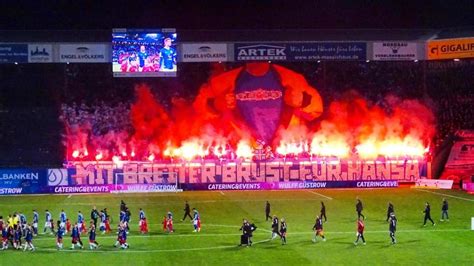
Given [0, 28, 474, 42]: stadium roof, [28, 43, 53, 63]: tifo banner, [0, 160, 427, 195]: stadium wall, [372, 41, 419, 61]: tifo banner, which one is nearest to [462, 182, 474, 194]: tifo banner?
[0, 160, 427, 195]: stadium wall

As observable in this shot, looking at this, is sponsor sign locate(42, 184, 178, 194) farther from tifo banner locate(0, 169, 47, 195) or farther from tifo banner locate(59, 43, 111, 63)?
tifo banner locate(59, 43, 111, 63)

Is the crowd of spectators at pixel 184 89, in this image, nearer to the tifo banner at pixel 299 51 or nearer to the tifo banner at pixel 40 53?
the tifo banner at pixel 40 53

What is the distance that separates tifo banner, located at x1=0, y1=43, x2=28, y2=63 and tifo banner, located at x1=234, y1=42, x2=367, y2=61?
16371 mm

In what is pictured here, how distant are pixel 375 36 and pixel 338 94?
6.97m

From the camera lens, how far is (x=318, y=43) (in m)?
53.9

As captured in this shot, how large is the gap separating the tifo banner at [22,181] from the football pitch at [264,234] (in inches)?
139

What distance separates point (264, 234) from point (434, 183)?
90.7 feet

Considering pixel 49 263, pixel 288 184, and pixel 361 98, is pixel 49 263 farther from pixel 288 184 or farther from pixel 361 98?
pixel 361 98

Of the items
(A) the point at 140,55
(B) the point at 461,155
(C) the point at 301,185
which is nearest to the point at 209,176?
(C) the point at 301,185

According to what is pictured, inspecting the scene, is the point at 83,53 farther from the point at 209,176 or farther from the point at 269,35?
the point at 269,35

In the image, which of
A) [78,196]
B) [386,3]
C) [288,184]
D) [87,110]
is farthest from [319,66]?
[78,196]

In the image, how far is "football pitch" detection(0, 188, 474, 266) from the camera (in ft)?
84.8

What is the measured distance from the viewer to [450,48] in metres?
53.2

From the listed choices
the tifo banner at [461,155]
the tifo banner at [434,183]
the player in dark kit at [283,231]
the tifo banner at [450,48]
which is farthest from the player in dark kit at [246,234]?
the tifo banner at [461,155]
